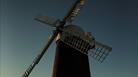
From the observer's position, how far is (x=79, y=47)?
933 inches

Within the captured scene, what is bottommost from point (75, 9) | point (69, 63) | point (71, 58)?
point (69, 63)

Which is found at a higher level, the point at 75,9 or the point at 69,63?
the point at 75,9

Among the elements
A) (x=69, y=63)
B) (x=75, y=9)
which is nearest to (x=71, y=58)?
(x=69, y=63)

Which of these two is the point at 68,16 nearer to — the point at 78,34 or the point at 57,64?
the point at 78,34

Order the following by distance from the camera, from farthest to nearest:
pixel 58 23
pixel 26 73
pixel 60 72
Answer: pixel 26 73 < pixel 58 23 < pixel 60 72

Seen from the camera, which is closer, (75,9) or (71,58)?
(71,58)

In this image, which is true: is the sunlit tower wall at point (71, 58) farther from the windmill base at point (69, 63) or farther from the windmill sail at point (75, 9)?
the windmill sail at point (75, 9)

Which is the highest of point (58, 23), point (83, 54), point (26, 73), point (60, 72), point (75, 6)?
point (75, 6)

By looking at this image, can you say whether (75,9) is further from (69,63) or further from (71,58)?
(69,63)

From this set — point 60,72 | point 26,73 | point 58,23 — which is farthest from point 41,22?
point 60,72

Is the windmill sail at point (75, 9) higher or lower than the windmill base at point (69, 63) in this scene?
higher

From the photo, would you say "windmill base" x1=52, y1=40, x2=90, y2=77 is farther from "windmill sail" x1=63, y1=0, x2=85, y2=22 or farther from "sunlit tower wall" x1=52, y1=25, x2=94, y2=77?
"windmill sail" x1=63, y1=0, x2=85, y2=22

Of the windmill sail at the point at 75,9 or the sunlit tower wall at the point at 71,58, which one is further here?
the windmill sail at the point at 75,9

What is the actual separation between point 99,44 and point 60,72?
11.9ft
